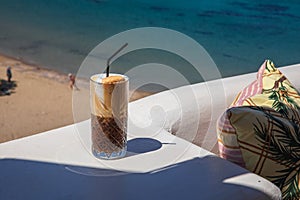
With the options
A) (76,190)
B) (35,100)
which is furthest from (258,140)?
(35,100)

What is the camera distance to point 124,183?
99 centimetres

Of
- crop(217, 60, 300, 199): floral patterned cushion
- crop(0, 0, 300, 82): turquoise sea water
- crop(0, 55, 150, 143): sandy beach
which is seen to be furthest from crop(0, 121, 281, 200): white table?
crop(0, 0, 300, 82): turquoise sea water

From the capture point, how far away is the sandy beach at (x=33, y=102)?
528 centimetres

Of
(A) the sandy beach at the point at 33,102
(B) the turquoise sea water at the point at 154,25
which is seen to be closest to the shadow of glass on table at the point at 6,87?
(A) the sandy beach at the point at 33,102

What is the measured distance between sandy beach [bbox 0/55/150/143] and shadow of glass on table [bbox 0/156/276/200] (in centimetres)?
398

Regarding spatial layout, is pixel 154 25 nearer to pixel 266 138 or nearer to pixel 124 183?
pixel 266 138

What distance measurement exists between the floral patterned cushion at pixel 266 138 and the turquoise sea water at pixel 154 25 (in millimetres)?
5963

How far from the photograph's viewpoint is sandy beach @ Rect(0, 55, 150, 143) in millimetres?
5281

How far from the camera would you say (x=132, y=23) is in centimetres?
1149

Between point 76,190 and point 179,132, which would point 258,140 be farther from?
point 76,190

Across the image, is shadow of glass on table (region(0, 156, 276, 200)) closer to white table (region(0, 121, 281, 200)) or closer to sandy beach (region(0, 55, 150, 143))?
white table (region(0, 121, 281, 200))

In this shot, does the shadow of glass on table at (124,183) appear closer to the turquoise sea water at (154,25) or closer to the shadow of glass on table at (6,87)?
the shadow of glass on table at (6,87)

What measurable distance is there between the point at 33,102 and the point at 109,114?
5.22m

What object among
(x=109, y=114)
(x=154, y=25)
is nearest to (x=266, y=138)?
(x=109, y=114)
